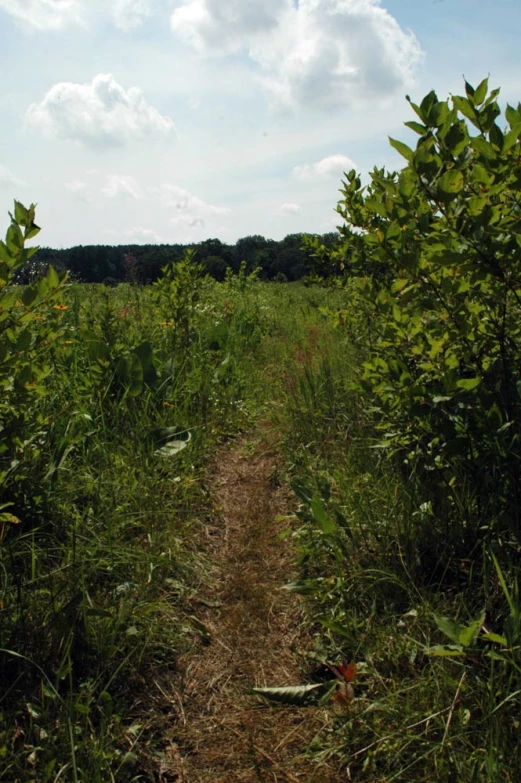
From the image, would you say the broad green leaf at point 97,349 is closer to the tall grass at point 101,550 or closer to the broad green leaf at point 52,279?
the tall grass at point 101,550

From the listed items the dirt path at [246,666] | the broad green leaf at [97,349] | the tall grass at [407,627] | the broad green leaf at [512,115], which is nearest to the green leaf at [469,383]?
the tall grass at [407,627]

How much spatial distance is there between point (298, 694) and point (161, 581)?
794 mm

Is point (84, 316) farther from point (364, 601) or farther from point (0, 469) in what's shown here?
point (364, 601)

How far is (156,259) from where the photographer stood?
12.0 m

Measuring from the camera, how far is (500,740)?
161cm

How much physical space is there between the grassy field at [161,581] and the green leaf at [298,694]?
0.09 metres

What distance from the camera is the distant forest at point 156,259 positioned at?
687cm

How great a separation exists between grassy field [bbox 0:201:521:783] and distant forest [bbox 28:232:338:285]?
169cm

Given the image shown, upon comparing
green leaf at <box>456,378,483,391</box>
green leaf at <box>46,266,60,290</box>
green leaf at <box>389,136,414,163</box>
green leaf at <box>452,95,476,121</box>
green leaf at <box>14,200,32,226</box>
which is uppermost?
green leaf at <box>452,95,476,121</box>

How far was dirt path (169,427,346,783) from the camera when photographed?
1.81 meters

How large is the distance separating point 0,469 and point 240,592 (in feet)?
3.63

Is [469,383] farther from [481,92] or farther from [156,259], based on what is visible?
[156,259]

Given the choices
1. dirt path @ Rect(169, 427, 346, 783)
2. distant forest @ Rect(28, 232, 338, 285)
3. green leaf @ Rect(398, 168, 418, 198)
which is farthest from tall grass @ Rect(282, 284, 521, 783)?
distant forest @ Rect(28, 232, 338, 285)

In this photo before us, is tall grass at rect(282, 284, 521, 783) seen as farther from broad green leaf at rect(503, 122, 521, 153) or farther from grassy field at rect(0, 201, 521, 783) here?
broad green leaf at rect(503, 122, 521, 153)
